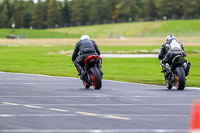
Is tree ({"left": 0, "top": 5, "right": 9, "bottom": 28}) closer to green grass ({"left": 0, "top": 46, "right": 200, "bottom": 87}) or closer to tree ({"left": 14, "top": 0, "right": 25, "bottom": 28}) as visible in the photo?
tree ({"left": 14, "top": 0, "right": 25, "bottom": 28})

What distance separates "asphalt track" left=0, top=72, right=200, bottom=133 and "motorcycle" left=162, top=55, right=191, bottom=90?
32 centimetres

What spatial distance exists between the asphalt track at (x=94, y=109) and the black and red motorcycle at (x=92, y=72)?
0.90 feet

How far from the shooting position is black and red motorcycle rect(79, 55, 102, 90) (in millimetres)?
17438

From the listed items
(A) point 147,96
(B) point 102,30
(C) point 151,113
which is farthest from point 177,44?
(B) point 102,30

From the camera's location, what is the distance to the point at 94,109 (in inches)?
496

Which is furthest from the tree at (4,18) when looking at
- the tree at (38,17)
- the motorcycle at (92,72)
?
the motorcycle at (92,72)

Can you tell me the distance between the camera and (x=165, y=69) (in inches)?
715

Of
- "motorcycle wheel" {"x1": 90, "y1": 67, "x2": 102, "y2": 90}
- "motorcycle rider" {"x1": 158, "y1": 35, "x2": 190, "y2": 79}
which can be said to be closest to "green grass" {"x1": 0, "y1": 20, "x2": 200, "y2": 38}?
"motorcycle rider" {"x1": 158, "y1": 35, "x2": 190, "y2": 79}

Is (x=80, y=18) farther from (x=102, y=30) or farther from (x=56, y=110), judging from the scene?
(x=56, y=110)

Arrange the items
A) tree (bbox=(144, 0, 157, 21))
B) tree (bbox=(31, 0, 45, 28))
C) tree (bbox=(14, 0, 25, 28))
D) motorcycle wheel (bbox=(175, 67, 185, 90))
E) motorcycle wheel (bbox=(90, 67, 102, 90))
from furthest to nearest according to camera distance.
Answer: tree (bbox=(31, 0, 45, 28)), tree (bbox=(14, 0, 25, 28)), tree (bbox=(144, 0, 157, 21)), motorcycle wheel (bbox=(90, 67, 102, 90)), motorcycle wheel (bbox=(175, 67, 185, 90))

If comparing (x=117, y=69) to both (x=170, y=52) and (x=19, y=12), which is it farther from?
(x=19, y=12)

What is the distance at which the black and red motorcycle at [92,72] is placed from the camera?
687 inches

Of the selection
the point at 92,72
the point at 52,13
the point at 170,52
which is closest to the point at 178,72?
the point at 170,52

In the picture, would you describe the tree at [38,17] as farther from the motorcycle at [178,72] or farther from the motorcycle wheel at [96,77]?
the motorcycle at [178,72]
